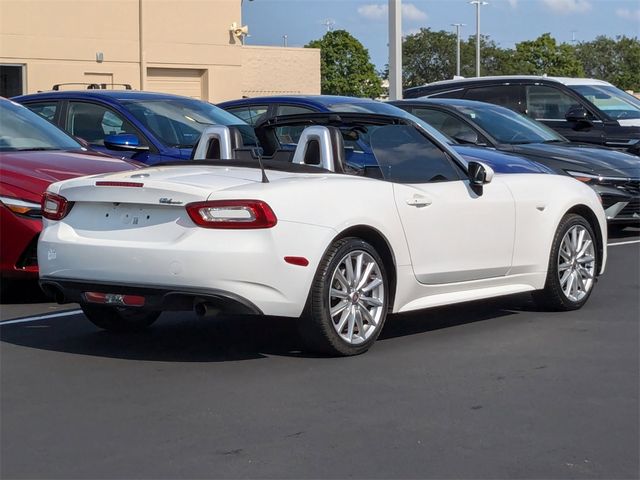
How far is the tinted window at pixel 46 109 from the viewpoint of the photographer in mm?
11488

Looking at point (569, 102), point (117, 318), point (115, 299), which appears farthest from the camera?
point (569, 102)

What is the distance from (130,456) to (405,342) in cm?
282

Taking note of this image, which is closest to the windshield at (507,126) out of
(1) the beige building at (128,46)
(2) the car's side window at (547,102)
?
(2) the car's side window at (547,102)

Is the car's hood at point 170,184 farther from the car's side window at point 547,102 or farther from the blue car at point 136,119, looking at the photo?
the car's side window at point 547,102

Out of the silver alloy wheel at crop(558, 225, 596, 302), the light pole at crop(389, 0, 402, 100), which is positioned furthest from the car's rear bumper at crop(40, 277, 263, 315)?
the light pole at crop(389, 0, 402, 100)

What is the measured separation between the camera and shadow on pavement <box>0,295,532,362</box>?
683 cm

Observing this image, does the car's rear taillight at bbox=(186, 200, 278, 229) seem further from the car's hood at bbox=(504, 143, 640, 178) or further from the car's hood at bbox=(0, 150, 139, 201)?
the car's hood at bbox=(504, 143, 640, 178)

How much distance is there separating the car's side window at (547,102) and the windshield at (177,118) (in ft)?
19.7

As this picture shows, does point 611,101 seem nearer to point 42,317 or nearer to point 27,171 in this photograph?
point 27,171

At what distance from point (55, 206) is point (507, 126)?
26.1ft

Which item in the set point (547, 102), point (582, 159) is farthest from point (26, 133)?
point (547, 102)

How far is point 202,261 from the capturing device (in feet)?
20.1

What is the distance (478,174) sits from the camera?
7.59m

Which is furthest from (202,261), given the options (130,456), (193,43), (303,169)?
(193,43)
